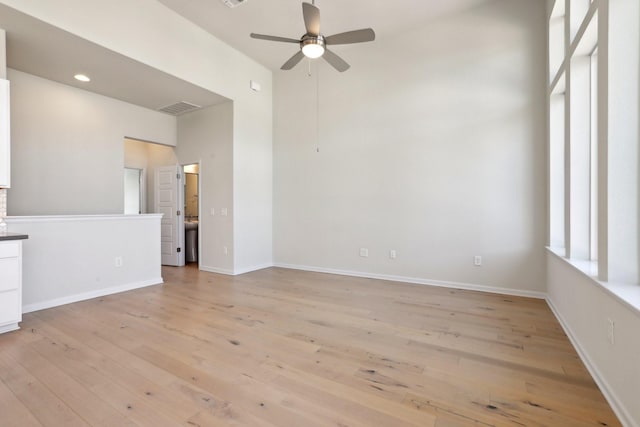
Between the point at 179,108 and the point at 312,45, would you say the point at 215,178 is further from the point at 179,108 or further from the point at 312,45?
the point at 312,45

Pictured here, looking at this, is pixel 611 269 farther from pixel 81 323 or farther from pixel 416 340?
pixel 81 323

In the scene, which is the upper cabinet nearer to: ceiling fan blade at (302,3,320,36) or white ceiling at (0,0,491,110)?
white ceiling at (0,0,491,110)

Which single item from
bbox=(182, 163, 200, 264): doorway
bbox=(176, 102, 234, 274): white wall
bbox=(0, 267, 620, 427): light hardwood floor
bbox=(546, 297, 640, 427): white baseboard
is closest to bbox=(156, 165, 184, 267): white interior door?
bbox=(182, 163, 200, 264): doorway

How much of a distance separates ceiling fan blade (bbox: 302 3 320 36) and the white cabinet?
3346 millimetres

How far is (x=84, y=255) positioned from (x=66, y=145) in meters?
2.03

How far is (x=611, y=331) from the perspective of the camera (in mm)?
1721

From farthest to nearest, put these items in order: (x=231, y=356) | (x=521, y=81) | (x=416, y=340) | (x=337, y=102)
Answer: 1. (x=337, y=102)
2. (x=521, y=81)
3. (x=416, y=340)
4. (x=231, y=356)

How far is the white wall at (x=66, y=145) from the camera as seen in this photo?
409 cm

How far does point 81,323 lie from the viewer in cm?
290

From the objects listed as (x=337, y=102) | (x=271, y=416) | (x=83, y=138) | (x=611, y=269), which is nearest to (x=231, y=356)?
(x=271, y=416)

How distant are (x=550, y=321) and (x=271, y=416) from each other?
2.88m

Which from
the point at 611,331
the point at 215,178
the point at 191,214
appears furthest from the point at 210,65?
the point at 611,331

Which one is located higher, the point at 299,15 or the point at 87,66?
the point at 299,15

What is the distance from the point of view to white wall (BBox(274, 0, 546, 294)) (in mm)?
3756
